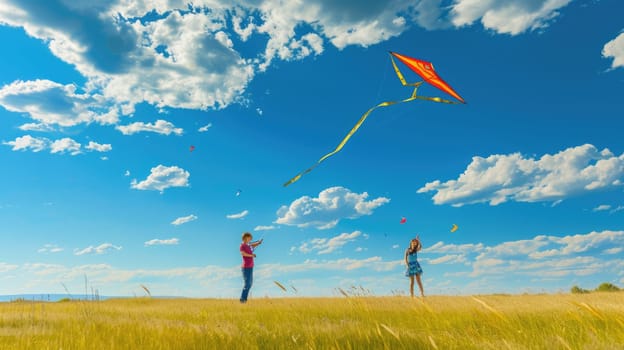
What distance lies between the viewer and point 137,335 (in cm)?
650

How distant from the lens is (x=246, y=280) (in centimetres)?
1535

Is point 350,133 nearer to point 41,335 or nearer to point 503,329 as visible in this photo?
point 503,329

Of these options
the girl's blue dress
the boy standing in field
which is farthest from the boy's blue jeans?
the girl's blue dress

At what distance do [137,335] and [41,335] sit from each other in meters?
1.59

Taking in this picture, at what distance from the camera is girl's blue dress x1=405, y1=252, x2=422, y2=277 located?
1670 cm

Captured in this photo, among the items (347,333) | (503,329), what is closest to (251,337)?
(347,333)

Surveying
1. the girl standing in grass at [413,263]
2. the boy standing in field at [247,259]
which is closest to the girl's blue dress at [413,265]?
the girl standing in grass at [413,263]

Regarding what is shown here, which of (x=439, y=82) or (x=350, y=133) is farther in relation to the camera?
(x=439, y=82)

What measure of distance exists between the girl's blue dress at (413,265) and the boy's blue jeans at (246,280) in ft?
18.3

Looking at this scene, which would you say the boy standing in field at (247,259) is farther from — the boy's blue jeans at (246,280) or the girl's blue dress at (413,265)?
the girl's blue dress at (413,265)

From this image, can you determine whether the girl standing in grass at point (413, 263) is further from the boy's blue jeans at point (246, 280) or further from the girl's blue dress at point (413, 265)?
the boy's blue jeans at point (246, 280)

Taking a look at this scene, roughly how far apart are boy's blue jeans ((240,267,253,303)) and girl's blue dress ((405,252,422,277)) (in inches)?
219

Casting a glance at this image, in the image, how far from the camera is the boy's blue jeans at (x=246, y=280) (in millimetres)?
15289

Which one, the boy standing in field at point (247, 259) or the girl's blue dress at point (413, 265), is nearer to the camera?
the boy standing in field at point (247, 259)
